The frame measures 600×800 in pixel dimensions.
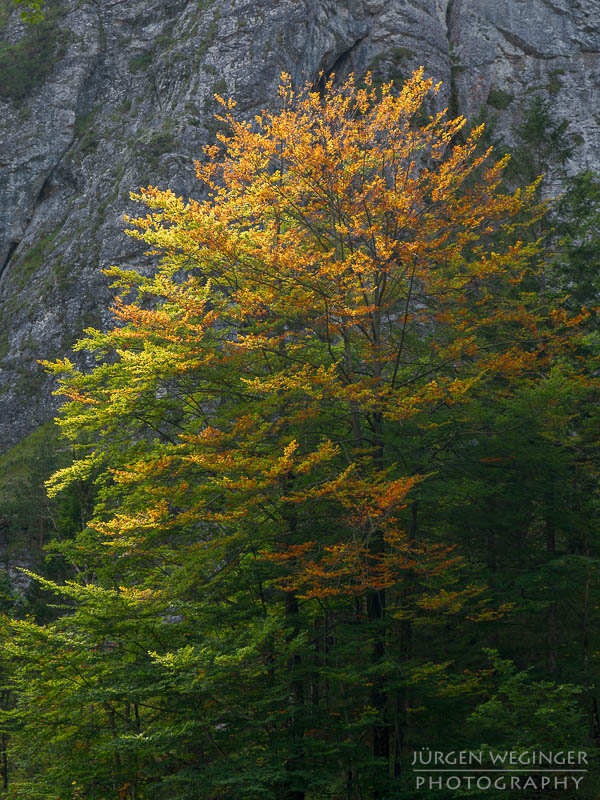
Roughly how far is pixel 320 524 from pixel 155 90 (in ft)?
139

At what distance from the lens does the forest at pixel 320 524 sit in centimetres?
997

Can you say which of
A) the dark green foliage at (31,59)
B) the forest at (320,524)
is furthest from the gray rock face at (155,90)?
the forest at (320,524)

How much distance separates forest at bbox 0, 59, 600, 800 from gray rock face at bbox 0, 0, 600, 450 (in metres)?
27.4

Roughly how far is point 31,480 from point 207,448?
66.6 ft

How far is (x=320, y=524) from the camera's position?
12.2 m

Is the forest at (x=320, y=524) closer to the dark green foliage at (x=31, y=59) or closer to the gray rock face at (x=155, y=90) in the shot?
the gray rock face at (x=155, y=90)

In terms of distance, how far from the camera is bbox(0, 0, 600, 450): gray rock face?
132ft

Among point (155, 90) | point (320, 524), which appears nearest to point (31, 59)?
point (155, 90)

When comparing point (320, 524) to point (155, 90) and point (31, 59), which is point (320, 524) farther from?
point (31, 59)

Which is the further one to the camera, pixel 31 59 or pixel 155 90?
pixel 31 59

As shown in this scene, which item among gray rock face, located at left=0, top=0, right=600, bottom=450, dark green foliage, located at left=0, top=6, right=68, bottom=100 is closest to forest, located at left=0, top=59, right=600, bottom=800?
gray rock face, located at left=0, top=0, right=600, bottom=450

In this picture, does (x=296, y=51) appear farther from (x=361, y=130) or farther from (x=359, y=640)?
(x=359, y=640)

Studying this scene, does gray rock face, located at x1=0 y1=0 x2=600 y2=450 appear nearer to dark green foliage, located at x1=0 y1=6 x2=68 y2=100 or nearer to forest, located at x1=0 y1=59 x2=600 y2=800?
dark green foliage, located at x1=0 y1=6 x2=68 y2=100

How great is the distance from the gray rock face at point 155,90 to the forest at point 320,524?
27.4 metres
